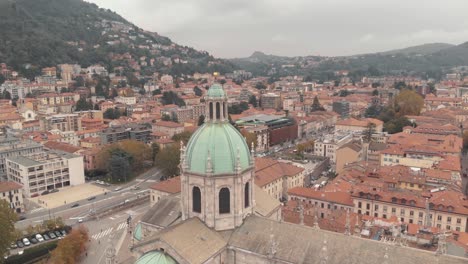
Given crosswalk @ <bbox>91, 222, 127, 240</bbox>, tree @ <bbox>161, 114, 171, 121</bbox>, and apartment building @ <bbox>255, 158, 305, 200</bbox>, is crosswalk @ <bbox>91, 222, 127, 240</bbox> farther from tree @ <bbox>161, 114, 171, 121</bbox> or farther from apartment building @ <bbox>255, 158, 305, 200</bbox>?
tree @ <bbox>161, 114, 171, 121</bbox>

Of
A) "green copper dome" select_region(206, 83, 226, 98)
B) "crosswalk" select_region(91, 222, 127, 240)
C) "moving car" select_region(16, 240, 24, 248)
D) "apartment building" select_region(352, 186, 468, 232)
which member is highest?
"green copper dome" select_region(206, 83, 226, 98)

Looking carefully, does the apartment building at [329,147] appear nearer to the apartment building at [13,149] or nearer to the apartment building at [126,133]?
the apartment building at [126,133]

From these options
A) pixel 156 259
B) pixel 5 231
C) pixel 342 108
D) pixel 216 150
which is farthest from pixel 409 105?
pixel 156 259

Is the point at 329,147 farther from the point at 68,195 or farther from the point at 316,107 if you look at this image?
the point at 316,107

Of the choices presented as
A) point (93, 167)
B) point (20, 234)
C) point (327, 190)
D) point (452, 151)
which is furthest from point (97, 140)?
point (452, 151)

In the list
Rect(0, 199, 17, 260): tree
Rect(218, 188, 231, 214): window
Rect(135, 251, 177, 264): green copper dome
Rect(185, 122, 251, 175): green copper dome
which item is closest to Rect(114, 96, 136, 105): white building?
Rect(0, 199, 17, 260): tree

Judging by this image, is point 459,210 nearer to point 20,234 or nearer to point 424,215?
point 424,215

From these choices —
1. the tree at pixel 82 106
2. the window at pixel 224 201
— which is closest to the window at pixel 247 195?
the window at pixel 224 201
